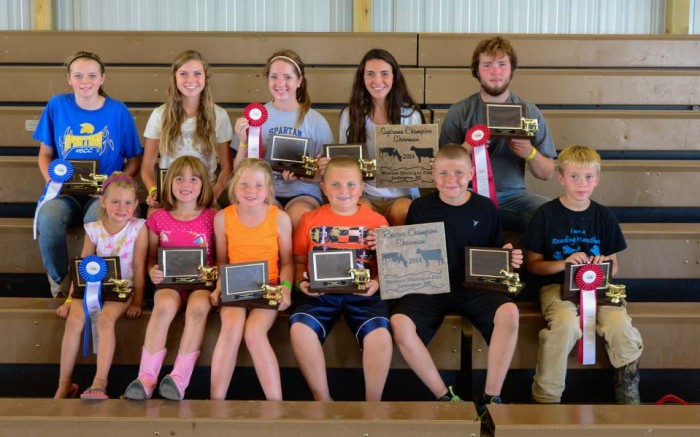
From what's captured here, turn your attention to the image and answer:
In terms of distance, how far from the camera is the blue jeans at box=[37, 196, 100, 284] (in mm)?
2766

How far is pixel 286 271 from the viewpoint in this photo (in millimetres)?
2574

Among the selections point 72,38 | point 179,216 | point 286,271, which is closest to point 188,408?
point 286,271

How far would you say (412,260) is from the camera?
252cm

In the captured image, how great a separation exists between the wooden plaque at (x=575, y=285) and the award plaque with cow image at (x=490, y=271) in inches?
5.7

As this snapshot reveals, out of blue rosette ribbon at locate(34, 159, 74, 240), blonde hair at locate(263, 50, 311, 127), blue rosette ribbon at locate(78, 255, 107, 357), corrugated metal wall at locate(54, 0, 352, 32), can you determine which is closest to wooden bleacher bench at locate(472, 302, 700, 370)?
blonde hair at locate(263, 50, 311, 127)

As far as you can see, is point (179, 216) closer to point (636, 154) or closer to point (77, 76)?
point (77, 76)

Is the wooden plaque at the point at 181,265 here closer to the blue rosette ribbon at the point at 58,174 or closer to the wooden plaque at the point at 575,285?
the blue rosette ribbon at the point at 58,174

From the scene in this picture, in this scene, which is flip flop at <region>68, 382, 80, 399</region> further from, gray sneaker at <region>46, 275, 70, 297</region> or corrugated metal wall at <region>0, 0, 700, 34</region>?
corrugated metal wall at <region>0, 0, 700, 34</region>

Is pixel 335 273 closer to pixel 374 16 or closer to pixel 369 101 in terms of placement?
pixel 369 101

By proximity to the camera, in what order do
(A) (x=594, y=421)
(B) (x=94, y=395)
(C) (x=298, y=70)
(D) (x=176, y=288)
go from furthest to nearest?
(C) (x=298, y=70) < (D) (x=176, y=288) < (B) (x=94, y=395) < (A) (x=594, y=421)

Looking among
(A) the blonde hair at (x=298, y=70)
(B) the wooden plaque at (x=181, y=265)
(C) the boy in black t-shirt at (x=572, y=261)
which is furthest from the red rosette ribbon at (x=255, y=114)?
(C) the boy in black t-shirt at (x=572, y=261)

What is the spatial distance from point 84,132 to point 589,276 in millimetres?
2024

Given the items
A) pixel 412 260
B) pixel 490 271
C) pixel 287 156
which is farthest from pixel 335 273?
pixel 287 156

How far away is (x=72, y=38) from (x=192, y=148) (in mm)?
1988
